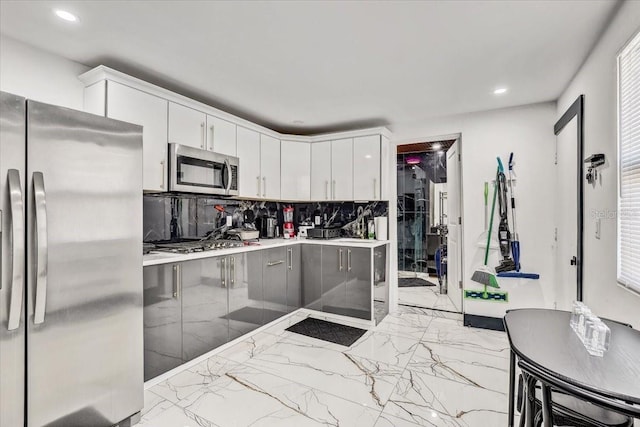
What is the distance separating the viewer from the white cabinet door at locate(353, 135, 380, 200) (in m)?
3.81

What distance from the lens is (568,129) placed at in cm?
274

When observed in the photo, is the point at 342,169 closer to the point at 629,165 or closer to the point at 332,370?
the point at 332,370

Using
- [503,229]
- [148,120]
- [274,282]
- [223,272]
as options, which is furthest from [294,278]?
[503,229]

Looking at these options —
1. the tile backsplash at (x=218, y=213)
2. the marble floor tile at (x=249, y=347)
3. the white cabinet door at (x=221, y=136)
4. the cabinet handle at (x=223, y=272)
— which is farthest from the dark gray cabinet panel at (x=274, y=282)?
the white cabinet door at (x=221, y=136)

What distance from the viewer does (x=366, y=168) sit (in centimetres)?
386

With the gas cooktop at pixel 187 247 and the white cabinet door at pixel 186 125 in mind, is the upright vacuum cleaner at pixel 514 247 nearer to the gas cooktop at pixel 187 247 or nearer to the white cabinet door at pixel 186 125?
the gas cooktop at pixel 187 247

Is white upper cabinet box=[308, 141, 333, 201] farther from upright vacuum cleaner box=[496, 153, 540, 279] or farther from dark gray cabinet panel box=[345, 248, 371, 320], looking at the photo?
upright vacuum cleaner box=[496, 153, 540, 279]

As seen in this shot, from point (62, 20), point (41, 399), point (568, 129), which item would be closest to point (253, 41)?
point (62, 20)

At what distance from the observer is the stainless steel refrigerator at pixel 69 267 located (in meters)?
1.43

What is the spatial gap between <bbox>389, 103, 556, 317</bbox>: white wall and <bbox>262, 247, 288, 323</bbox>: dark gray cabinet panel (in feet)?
6.74

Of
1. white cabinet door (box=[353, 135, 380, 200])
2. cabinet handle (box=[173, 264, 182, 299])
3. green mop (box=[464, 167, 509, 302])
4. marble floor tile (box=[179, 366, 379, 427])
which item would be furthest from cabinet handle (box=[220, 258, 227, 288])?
green mop (box=[464, 167, 509, 302])

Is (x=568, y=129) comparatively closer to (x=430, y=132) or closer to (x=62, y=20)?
(x=430, y=132)

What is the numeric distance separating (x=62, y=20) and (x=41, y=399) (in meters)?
2.07

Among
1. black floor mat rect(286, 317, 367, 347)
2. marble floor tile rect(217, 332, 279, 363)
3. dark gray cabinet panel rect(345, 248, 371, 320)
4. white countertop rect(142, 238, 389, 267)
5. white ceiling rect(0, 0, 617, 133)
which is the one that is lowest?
black floor mat rect(286, 317, 367, 347)
